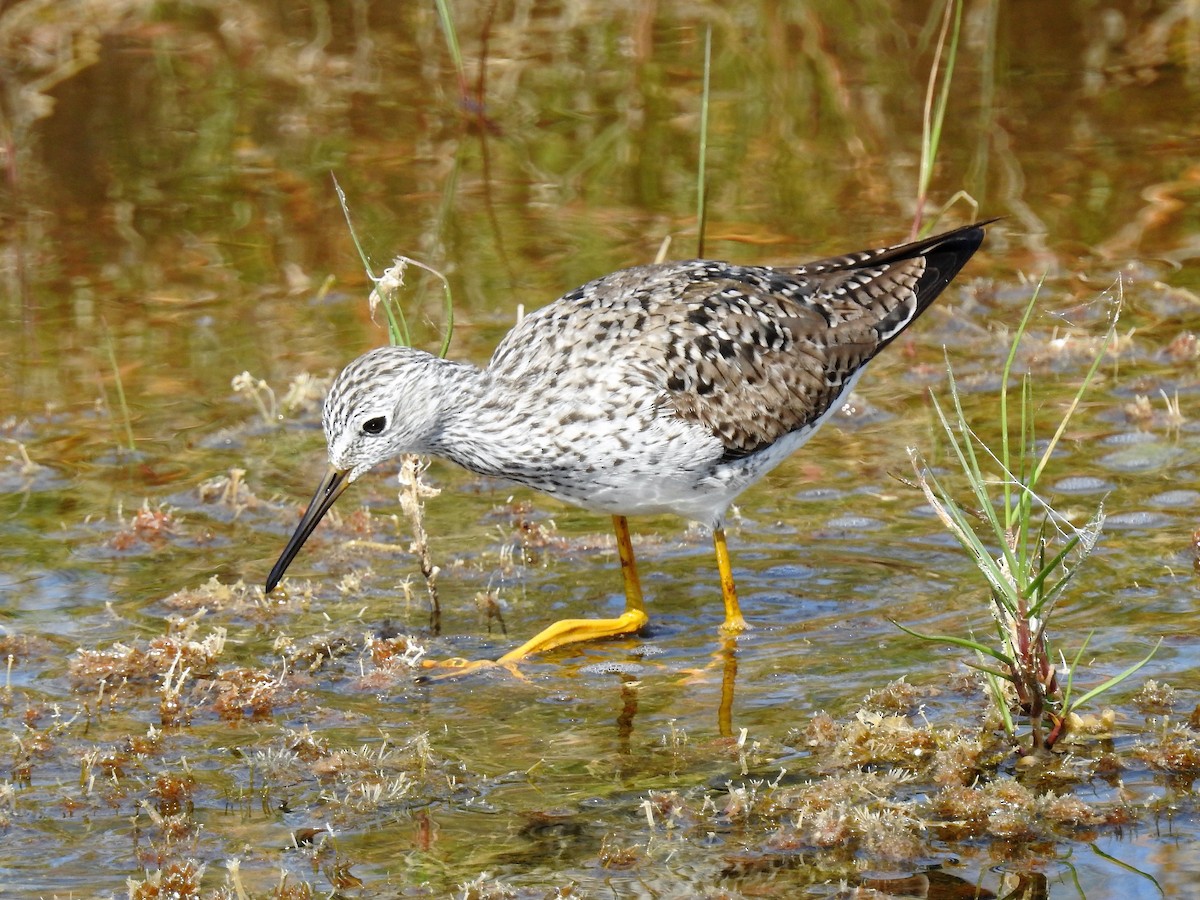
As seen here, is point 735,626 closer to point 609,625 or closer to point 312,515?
point 609,625

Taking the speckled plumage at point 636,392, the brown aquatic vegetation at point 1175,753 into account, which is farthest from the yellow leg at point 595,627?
the brown aquatic vegetation at point 1175,753

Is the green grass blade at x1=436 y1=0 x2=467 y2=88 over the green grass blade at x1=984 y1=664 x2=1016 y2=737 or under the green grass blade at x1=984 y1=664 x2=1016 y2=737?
over

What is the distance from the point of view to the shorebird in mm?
7684

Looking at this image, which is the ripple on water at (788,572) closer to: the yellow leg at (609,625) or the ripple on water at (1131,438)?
the yellow leg at (609,625)

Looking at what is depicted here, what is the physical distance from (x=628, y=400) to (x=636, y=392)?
57mm

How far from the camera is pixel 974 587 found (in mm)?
8094

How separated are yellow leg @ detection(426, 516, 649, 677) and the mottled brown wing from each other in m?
0.70

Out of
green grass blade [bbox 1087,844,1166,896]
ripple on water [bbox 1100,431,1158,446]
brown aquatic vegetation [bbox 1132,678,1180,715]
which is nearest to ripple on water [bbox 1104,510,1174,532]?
ripple on water [bbox 1100,431,1158,446]

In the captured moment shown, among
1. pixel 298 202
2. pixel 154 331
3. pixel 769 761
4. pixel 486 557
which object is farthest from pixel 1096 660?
pixel 298 202

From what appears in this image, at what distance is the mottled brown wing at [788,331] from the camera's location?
26.6 ft

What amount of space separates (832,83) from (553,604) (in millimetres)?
7671

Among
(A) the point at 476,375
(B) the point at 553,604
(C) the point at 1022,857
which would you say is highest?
(A) the point at 476,375

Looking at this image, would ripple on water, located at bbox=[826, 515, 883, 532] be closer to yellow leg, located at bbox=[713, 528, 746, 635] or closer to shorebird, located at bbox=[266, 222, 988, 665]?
shorebird, located at bbox=[266, 222, 988, 665]

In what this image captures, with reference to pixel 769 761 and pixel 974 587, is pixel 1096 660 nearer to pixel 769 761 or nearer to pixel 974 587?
pixel 974 587
